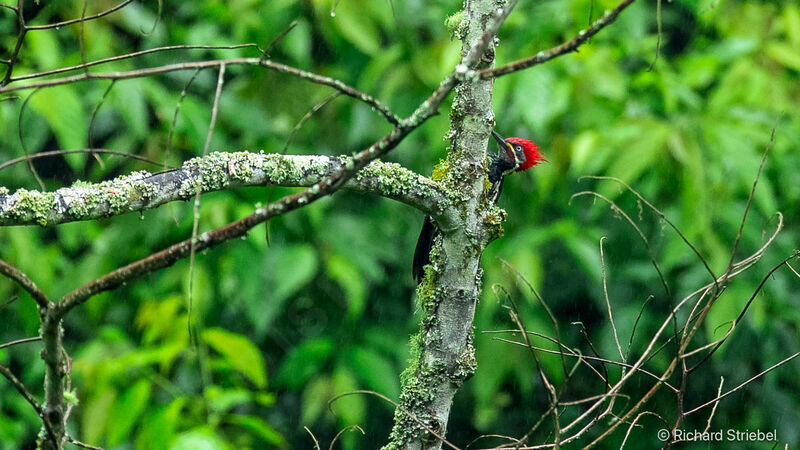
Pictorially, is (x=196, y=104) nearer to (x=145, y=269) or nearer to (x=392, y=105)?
(x=392, y=105)

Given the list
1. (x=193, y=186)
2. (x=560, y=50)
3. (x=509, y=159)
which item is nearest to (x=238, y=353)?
(x=509, y=159)

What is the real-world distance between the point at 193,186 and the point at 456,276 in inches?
24.1

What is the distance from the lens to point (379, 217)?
4.04m

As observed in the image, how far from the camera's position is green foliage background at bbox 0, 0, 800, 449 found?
3395mm

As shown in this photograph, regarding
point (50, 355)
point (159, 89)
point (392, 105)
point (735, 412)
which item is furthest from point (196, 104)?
point (735, 412)

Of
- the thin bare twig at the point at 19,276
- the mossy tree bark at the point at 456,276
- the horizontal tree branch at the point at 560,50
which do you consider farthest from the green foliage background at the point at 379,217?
the horizontal tree branch at the point at 560,50

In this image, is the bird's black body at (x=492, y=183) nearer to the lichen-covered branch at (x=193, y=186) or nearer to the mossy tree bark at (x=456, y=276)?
the mossy tree bark at (x=456, y=276)

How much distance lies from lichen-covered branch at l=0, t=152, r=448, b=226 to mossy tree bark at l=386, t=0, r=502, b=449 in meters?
0.11

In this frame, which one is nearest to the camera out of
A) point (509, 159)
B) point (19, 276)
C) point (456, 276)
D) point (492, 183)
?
point (19, 276)

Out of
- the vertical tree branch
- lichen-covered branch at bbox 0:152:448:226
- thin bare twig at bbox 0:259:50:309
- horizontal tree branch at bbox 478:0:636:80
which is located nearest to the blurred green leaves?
lichen-covered branch at bbox 0:152:448:226

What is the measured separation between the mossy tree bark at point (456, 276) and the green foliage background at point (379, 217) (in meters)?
1.55

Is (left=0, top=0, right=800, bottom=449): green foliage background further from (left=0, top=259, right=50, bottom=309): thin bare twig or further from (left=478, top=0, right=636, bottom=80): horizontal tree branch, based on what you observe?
(left=478, top=0, right=636, bottom=80): horizontal tree branch

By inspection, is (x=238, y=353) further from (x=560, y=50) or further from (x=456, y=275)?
(x=560, y=50)

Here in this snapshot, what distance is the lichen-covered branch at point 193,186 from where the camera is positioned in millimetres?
1327
